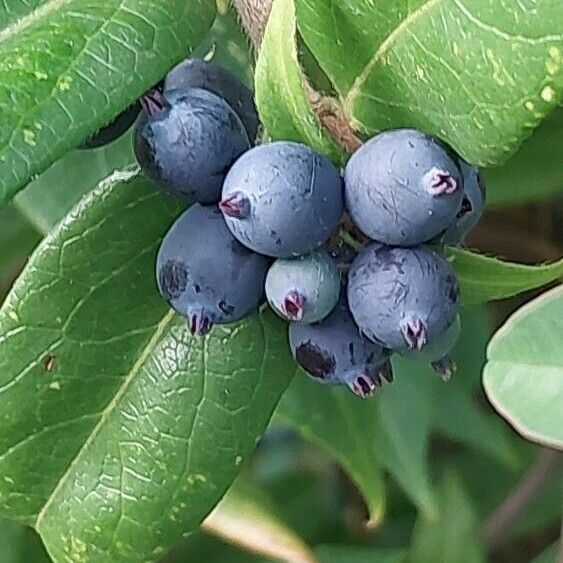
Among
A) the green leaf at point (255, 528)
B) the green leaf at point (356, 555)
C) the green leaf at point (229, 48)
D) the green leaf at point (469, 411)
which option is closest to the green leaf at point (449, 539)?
the green leaf at point (356, 555)

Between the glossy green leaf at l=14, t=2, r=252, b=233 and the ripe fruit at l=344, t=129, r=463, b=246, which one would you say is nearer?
the ripe fruit at l=344, t=129, r=463, b=246

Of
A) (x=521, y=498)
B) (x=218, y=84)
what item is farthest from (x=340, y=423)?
(x=218, y=84)

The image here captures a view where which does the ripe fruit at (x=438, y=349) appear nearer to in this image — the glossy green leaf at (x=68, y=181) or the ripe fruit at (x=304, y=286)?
the ripe fruit at (x=304, y=286)

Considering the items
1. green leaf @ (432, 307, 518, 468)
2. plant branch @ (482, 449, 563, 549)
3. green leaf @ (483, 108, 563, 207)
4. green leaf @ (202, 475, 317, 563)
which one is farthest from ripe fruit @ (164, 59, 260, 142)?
plant branch @ (482, 449, 563, 549)

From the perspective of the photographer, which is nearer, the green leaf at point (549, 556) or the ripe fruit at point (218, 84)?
the ripe fruit at point (218, 84)

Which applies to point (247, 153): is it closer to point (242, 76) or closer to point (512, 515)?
point (242, 76)

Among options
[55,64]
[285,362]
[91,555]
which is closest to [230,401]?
[285,362]

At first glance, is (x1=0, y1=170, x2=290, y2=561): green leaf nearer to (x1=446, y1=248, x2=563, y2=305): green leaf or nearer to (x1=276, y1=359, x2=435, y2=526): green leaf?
A: (x1=446, y1=248, x2=563, y2=305): green leaf
